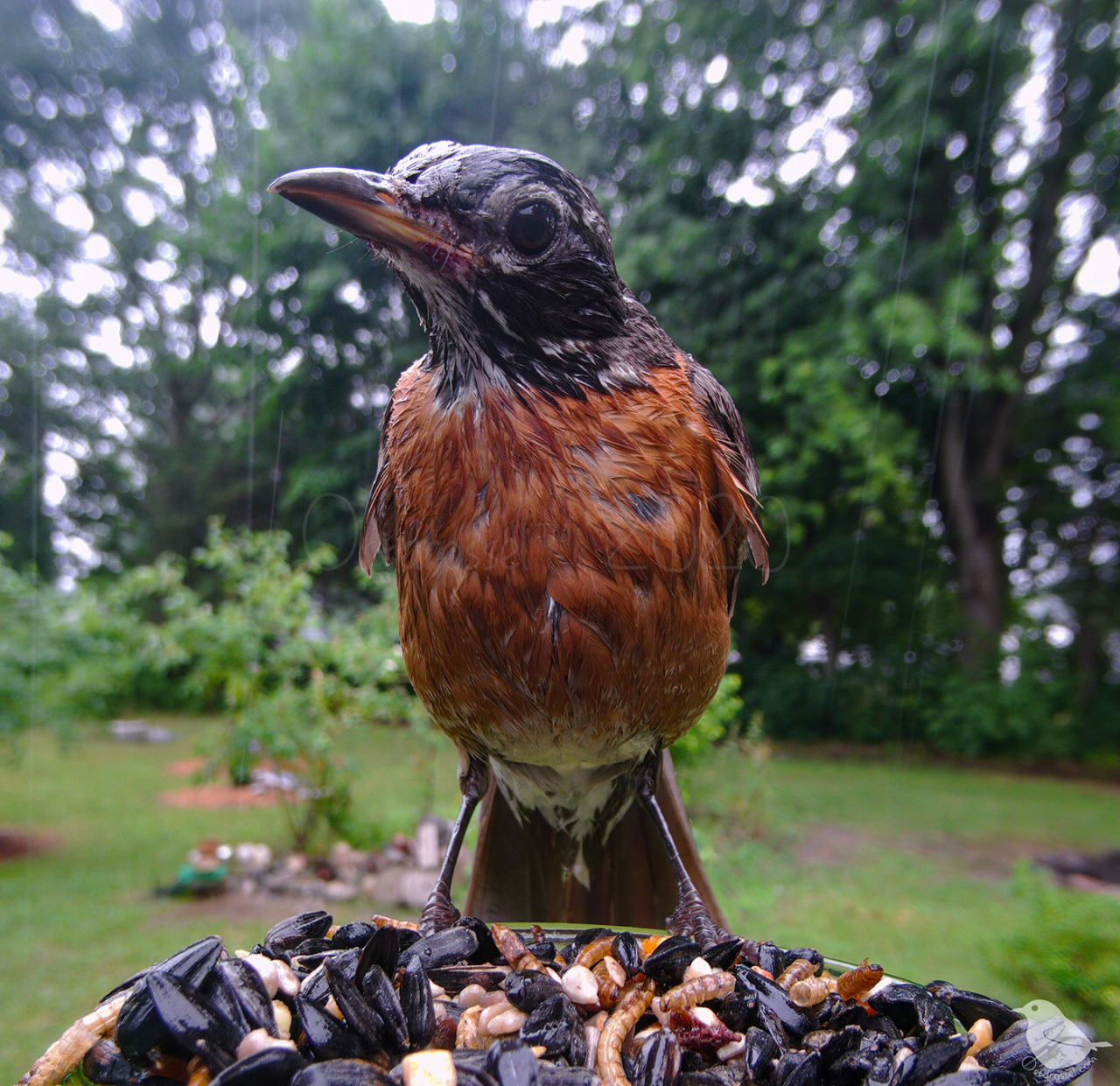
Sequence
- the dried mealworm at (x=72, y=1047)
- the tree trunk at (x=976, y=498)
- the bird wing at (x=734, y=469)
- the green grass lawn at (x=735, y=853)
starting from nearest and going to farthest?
the dried mealworm at (x=72, y=1047)
the bird wing at (x=734, y=469)
the green grass lawn at (x=735, y=853)
the tree trunk at (x=976, y=498)

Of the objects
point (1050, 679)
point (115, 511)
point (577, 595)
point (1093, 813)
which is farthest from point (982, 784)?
point (115, 511)

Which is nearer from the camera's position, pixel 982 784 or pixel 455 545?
pixel 455 545

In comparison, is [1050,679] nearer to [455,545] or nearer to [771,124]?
[771,124]

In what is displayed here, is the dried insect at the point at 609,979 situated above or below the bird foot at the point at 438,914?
above

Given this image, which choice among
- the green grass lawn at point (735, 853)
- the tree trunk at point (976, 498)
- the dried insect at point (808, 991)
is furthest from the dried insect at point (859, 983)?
the tree trunk at point (976, 498)

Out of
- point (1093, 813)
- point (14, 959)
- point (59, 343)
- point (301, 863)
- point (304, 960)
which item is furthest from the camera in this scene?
point (59, 343)

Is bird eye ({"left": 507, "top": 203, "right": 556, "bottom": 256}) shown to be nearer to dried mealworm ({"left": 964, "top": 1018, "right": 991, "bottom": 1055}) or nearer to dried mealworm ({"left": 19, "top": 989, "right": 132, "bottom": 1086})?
dried mealworm ({"left": 19, "top": 989, "right": 132, "bottom": 1086})

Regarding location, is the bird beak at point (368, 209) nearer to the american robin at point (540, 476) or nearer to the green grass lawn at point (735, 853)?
the american robin at point (540, 476)
